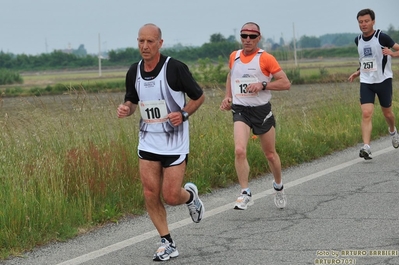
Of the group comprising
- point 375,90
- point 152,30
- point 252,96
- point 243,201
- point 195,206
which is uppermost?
point 152,30

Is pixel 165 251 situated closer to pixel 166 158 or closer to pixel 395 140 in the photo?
pixel 166 158

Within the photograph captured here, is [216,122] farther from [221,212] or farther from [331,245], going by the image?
[331,245]

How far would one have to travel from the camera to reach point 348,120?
47.4ft

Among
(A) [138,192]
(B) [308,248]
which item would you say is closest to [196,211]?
(B) [308,248]

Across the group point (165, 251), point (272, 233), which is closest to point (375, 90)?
point (272, 233)

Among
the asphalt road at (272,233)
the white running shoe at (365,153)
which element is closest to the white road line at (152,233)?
the asphalt road at (272,233)

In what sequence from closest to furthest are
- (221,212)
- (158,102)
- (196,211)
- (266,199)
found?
(158,102)
(196,211)
(221,212)
(266,199)

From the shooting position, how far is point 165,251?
242 inches

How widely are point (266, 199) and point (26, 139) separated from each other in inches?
108

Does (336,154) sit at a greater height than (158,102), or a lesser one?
lesser

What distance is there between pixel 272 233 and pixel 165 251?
1.19 m

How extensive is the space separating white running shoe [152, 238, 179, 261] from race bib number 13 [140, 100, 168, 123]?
37.4 inches

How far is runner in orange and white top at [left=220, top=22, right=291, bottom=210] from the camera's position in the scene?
26.3 feet

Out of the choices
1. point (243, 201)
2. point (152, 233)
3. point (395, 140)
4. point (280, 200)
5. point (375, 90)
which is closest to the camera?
point (152, 233)
